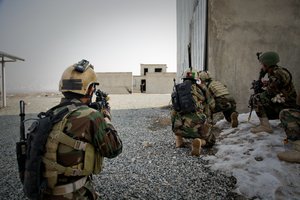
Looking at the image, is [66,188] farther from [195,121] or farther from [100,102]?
[195,121]

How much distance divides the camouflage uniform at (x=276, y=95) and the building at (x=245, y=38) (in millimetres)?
1893

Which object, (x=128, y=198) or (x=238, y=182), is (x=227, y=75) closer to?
(x=238, y=182)

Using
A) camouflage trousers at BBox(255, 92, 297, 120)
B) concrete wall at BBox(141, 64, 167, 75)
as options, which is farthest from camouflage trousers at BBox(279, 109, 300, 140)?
concrete wall at BBox(141, 64, 167, 75)

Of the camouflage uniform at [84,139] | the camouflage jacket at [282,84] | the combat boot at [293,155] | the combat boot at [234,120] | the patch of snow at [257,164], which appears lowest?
the patch of snow at [257,164]

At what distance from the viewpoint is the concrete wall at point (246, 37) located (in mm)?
6160

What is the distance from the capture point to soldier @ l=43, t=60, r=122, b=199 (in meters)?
1.86

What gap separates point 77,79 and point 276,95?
12.3ft

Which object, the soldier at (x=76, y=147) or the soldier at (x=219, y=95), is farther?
the soldier at (x=219, y=95)

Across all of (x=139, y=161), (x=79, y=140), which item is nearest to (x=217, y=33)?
(x=139, y=161)

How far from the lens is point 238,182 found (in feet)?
9.80

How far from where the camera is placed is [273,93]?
14.6ft

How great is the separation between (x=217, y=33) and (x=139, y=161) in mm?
4388

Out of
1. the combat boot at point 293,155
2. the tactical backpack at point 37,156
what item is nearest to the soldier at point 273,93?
the combat boot at point 293,155

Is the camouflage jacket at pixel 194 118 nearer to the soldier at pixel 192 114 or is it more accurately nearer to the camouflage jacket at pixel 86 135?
the soldier at pixel 192 114
